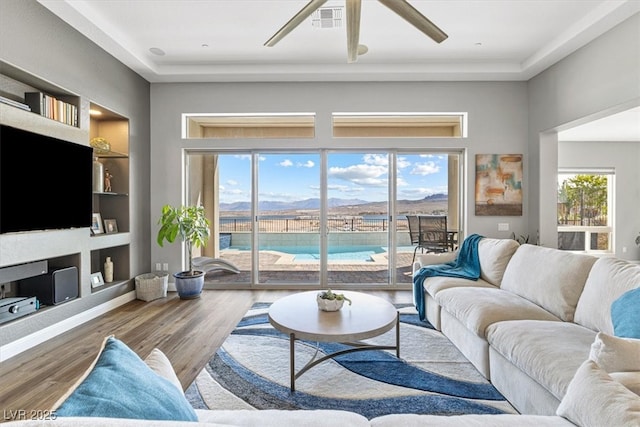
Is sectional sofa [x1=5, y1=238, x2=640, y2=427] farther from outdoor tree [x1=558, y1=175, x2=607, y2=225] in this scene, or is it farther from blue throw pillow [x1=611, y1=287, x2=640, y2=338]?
outdoor tree [x1=558, y1=175, x2=607, y2=225]

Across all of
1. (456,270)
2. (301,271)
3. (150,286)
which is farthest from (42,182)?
(456,270)

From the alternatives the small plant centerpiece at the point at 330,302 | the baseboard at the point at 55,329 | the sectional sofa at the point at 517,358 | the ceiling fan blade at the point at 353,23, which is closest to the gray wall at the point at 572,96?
the sectional sofa at the point at 517,358

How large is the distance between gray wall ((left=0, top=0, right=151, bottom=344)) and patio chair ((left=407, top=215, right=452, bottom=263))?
3915 millimetres

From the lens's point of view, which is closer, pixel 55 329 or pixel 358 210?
pixel 55 329

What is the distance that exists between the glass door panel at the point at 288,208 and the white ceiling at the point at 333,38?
1216 millimetres

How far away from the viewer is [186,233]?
439 cm

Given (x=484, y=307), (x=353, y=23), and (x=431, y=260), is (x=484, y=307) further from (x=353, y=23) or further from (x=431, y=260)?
(x=353, y=23)

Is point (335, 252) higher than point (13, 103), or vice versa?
point (13, 103)

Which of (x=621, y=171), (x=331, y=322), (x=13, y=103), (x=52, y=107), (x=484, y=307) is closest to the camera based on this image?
(x=331, y=322)

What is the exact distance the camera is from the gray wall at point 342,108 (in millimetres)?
4695

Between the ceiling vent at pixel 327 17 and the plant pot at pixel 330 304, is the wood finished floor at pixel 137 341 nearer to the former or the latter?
the plant pot at pixel 330 304

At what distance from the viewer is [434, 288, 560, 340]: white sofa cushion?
2.32 m

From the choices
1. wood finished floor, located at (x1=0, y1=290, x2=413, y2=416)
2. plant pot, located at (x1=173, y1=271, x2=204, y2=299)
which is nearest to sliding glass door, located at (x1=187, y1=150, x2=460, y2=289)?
plant pot, located at (x1=173, y1=271, x2=204, y2=299)

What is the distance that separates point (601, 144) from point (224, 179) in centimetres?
794
